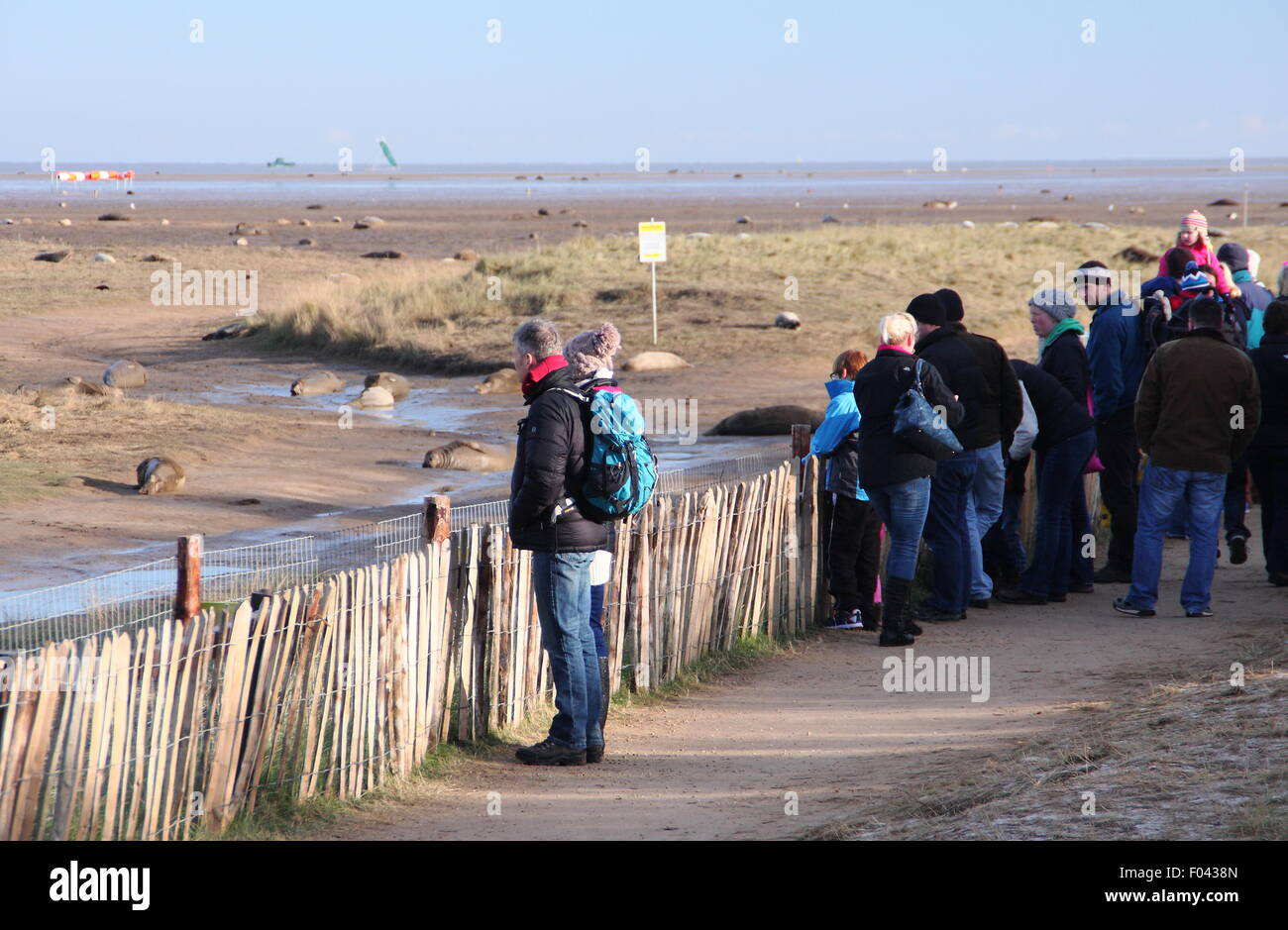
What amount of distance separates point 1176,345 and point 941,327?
132cm

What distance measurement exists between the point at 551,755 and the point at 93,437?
38.1ft

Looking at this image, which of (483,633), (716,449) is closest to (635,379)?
(716,449)

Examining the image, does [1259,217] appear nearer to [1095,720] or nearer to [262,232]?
[262,232]

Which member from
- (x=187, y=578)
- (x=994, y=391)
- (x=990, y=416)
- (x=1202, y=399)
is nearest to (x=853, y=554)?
(x=990, y=416)

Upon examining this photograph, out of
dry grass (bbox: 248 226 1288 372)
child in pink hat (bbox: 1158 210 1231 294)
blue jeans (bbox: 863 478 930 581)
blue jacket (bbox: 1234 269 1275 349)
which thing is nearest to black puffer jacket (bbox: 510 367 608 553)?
blue jeans (bbox: 863 478 930 581)

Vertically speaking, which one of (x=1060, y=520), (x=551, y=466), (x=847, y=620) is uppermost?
(x=551, y=466)

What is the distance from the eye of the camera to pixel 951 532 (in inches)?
339

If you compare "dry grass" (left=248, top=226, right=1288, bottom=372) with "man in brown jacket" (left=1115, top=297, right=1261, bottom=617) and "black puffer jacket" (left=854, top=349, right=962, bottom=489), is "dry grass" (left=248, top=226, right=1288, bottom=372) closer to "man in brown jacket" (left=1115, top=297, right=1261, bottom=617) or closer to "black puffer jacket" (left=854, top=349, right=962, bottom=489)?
"man in brown jacket" (left=1115, top=297, right=1261, bottom=617)

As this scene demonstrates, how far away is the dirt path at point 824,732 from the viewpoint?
5.51m

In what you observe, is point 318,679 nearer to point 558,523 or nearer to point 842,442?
point 558,523

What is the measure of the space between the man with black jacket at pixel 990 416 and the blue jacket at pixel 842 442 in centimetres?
69

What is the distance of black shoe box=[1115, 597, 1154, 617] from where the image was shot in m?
8.73

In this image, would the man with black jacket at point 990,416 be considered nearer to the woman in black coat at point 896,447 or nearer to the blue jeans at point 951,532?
the blue jeans at point 951,532

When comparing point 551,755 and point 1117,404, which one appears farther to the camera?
point 1117,404
